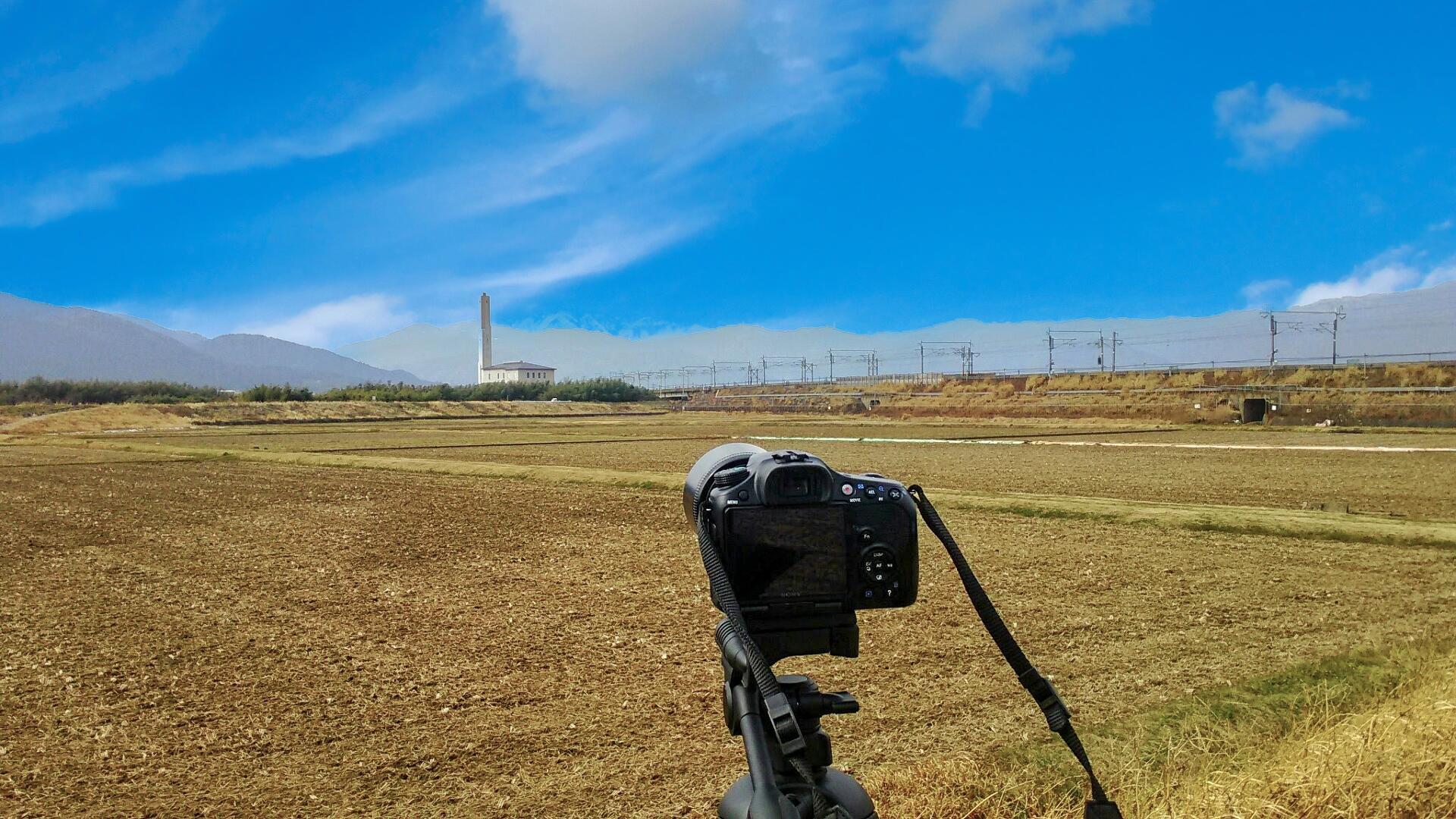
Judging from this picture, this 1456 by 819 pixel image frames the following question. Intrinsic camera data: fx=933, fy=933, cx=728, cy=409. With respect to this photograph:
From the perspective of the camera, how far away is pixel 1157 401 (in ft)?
220

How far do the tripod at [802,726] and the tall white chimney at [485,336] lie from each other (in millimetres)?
177616

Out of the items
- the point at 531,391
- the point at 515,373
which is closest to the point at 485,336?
the point at 515,373

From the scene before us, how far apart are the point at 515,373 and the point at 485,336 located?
43.0ft

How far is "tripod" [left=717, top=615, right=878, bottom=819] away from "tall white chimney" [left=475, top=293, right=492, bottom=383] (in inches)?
6993

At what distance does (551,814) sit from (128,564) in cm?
875

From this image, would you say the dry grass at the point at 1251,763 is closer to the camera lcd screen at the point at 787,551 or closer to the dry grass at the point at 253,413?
the camera lcd screen at the point at 787,551

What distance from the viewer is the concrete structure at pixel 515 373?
188 m

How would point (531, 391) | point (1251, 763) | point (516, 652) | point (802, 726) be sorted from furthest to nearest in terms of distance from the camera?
1. point (531, 391)
2. point (516, 652)
3. point (1251, 763)
4. point (802, 726)

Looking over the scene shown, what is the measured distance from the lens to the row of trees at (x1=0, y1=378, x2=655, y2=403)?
96.8 metres

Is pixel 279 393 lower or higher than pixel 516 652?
higher

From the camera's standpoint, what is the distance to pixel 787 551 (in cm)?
204

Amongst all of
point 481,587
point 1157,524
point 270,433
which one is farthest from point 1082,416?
point 481,587

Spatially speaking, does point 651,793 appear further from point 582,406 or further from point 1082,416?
point 582,406

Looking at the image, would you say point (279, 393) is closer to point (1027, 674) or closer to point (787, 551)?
point (787, 551)
